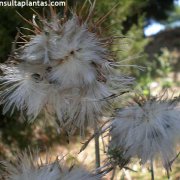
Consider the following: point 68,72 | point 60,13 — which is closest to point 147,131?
point 68,72

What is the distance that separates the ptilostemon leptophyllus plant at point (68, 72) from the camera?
157cm

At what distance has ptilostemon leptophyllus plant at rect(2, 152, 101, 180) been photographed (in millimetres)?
1563

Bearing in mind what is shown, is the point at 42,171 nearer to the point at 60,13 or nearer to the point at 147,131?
the point at 147,131

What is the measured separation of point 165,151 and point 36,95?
491mm

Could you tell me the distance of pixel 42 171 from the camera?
5.20 ft

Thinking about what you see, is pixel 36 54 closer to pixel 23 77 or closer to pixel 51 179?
pixel 23 77

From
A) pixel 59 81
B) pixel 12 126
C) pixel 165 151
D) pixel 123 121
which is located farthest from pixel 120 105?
pixel 12 126

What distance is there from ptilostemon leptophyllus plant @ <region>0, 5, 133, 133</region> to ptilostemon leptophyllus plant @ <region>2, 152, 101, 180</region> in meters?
0.13

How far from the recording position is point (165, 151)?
1702 millimetres

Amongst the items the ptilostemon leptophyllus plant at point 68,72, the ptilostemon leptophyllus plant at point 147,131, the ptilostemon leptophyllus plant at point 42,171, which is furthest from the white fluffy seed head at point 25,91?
the ptilostemon leptophyllus plant at point 147,131

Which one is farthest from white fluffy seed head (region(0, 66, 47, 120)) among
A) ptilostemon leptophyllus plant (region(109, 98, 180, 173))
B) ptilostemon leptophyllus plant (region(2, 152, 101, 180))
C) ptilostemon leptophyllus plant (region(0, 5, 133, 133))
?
ptilostemon leptophyllus plant (region(109, 98, 180, 173))

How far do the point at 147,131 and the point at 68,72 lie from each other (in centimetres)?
37

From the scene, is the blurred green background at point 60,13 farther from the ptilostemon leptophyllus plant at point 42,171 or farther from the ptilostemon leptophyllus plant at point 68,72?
the ptilostemon leptophyllus plant at point 42,171

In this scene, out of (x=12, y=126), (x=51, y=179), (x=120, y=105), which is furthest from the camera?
(x=12, y=126)
